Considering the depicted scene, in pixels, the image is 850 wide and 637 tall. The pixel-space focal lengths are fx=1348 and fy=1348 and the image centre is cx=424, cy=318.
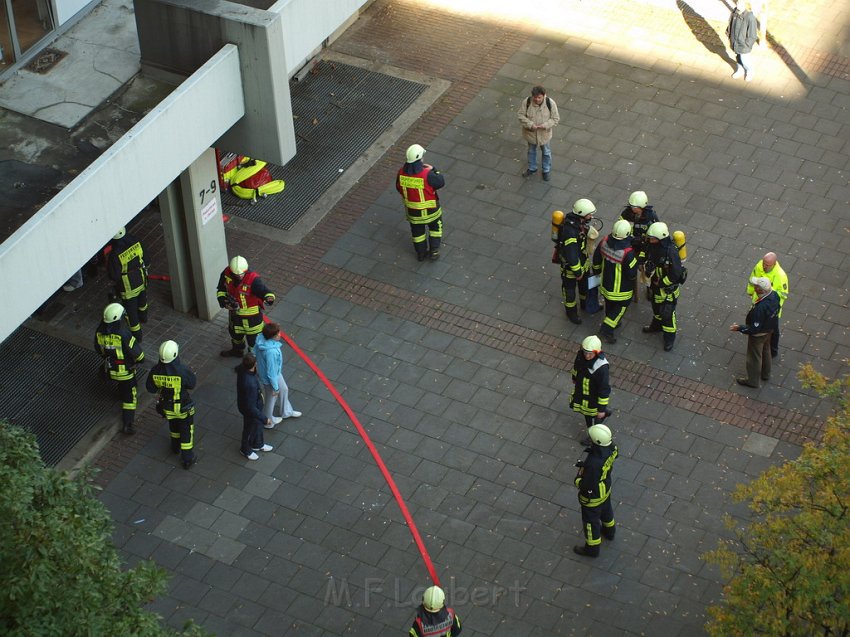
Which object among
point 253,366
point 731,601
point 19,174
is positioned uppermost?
point 19,174

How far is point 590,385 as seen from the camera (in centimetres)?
1412

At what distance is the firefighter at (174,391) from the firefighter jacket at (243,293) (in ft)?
4.10

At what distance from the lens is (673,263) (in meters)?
15.1

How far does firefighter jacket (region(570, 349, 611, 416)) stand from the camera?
14.0 m

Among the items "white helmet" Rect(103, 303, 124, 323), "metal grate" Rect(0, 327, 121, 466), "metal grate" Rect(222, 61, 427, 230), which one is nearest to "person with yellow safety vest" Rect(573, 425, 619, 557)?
"white helmet" Rect(103, 303, 124, 323)

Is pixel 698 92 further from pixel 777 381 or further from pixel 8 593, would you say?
pixel 8 593

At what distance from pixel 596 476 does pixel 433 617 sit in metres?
2.26

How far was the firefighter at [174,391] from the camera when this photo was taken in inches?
549

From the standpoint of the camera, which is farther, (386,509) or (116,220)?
(386,509)

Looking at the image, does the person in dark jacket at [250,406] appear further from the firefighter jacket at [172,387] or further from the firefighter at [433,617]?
the firefighter at [433,617]

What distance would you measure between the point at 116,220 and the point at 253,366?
2050mm

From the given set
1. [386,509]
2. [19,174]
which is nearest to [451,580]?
[386,509]

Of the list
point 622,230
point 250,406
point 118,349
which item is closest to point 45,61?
point 118,349

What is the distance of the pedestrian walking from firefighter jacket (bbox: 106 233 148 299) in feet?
6.68
